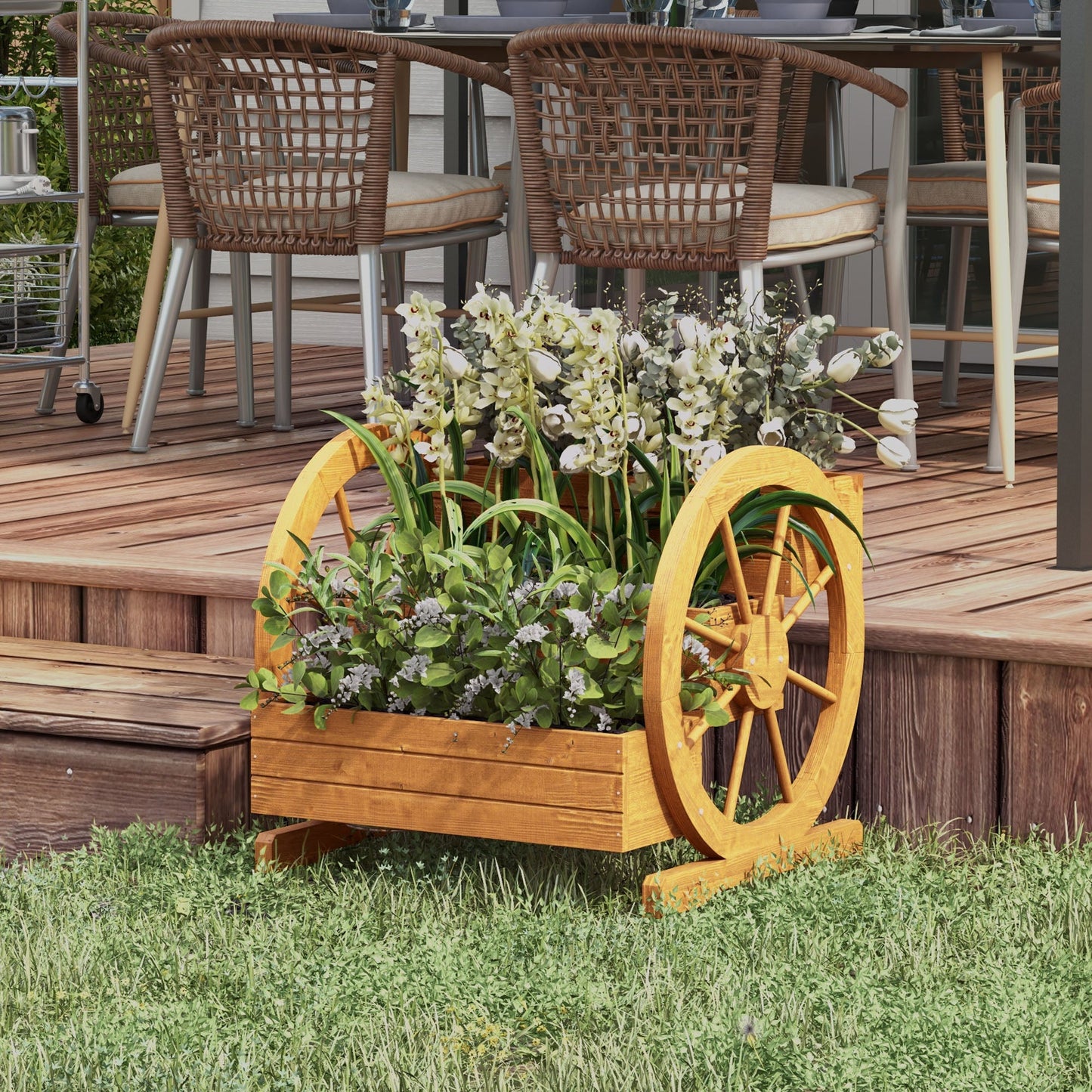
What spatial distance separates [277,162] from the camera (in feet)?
11.9

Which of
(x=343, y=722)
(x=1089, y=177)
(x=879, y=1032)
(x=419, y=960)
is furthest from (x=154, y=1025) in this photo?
(x=1089, y=177)

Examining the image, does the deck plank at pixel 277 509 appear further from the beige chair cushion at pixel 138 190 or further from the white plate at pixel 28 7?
the white plate at pixel 28 7

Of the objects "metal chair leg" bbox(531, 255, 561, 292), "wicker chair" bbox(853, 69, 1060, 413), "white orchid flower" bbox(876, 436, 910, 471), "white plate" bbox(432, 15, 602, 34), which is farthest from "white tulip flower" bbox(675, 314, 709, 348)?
"white plate" bbox(432, 15, 602, 34)

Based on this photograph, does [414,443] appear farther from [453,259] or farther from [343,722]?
[453,259]

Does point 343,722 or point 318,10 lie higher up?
point 318,10

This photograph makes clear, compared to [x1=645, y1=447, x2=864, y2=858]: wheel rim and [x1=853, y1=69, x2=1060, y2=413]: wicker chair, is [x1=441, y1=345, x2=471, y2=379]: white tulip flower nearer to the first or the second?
[x1=645, y1=447, x2=864, y2=858]: wheel rim

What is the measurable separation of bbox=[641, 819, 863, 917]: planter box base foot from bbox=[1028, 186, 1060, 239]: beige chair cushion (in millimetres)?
1573

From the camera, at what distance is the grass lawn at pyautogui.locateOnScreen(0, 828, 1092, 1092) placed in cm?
171

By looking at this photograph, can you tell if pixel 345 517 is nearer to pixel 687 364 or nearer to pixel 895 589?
pixel 687 364

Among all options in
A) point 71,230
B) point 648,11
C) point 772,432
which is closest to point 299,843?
point 772,432

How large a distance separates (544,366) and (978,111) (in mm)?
2771

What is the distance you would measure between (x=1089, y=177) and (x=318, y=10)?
407 cm

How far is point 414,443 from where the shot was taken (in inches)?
90.4

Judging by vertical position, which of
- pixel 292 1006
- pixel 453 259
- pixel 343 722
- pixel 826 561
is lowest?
pixel 292 1006
